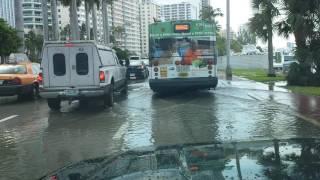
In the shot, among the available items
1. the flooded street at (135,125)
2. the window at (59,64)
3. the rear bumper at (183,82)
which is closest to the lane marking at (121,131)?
the flooded street at (135,125)

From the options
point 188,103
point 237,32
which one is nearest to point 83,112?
point 188,103

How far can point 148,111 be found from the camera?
54.5 ft

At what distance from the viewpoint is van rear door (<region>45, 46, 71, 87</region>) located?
58.2 feet

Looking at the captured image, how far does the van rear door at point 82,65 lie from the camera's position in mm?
17625

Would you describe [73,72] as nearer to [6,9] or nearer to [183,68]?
[183,68]

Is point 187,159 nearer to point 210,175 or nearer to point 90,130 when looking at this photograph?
point 210,175

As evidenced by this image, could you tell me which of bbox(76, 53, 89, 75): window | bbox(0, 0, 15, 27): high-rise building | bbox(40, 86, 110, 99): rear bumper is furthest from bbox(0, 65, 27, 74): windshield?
bbox(0, 0, 15, 27): high-rise building

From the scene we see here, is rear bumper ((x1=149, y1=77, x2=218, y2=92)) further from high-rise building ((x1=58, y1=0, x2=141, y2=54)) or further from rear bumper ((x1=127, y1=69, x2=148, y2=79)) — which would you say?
high-rise building ((x1=58, y1=0, x2=141, y2=54))

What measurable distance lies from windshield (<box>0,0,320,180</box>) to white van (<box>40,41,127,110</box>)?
3 centimetres

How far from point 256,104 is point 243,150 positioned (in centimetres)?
1442

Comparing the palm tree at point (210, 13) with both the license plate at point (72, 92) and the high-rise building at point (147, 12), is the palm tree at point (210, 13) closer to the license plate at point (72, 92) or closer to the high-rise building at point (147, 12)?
the high-rise building at point (147, 12)

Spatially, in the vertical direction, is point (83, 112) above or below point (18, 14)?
below

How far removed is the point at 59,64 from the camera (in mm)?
17875

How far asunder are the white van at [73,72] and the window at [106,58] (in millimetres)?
258
